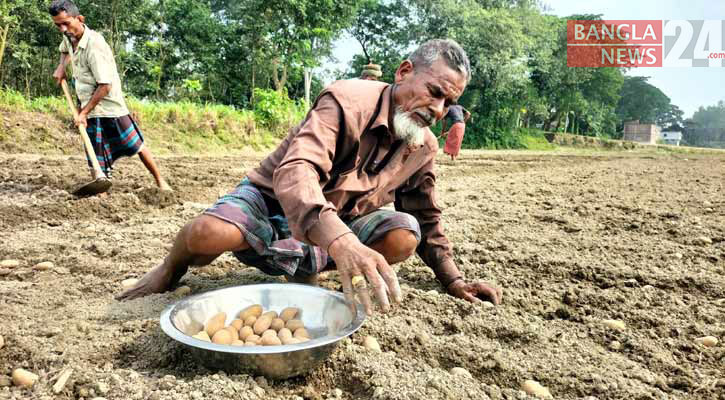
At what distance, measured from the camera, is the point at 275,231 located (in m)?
2.14

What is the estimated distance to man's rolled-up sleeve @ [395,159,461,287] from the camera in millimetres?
2381

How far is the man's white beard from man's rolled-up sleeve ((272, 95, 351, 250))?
243 mm

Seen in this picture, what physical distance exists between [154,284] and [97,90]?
9.32 feet

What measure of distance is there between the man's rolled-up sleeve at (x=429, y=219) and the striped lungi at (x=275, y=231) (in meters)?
0.18

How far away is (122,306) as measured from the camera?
2.07 meters

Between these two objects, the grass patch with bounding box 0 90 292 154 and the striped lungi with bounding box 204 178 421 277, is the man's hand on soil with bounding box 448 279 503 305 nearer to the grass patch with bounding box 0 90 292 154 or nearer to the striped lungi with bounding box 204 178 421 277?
the striped lungi with bounding box 204 178 421 277

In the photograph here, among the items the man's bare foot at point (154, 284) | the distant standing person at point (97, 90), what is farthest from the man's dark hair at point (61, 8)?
the man's bare foot at point (154, 284)

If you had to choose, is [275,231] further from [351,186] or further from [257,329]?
[257,329]

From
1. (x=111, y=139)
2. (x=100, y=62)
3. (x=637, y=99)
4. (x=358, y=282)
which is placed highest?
(x=637, y=99)

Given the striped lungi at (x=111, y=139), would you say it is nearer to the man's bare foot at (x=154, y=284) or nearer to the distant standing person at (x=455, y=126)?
the man's bare foot at (x=154, y=284)

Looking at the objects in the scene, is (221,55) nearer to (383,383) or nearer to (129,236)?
(129,236)

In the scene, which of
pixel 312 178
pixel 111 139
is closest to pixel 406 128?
pixel 312 178

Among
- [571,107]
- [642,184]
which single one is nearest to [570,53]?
[571,107]

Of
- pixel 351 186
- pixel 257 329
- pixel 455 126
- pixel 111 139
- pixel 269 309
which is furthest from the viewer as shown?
pixel 455 126
